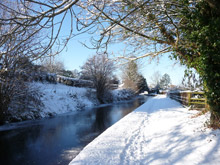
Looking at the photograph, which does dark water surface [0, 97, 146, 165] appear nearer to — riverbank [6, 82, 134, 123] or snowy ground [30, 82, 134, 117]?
→ riverbank [6, 82, 134, 123]

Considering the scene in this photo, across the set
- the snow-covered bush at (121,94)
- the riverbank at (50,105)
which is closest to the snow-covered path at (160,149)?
the riverbank at (50,105)

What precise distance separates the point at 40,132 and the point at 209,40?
857 centimetres

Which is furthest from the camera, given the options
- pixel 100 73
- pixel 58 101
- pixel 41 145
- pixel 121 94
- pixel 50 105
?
pixel 121 94

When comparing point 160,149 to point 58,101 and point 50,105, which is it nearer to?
point 50,105

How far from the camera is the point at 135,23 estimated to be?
496cm

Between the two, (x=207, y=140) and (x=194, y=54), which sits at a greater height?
(x=194, y=54)

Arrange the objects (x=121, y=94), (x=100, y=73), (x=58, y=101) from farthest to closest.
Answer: (x=121, y=94), (x=100, y=73), (x=58, y=101)

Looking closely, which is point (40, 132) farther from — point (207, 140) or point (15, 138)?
point (207, 140)

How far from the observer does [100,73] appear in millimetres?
27156

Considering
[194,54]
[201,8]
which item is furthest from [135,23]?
[194,54]

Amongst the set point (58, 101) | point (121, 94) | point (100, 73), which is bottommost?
point (121, 94)

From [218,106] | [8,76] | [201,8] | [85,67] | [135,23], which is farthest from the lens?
[85,67]

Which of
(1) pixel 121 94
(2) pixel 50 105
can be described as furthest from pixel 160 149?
(1) pixel 121 94

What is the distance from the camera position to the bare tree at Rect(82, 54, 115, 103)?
2655cm
